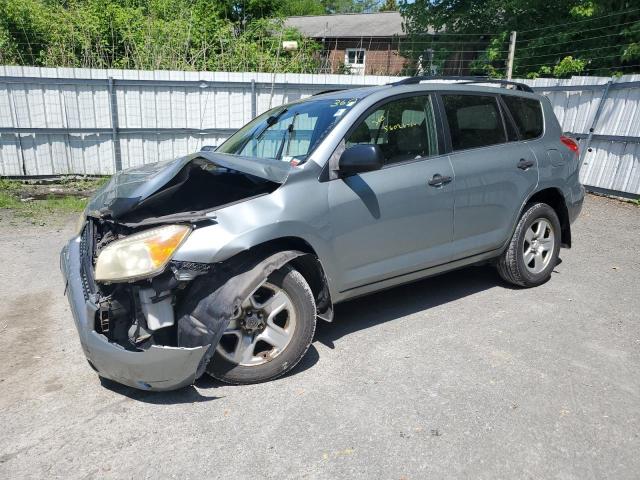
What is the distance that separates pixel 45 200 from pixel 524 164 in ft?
25.4

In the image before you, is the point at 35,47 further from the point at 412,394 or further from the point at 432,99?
the point at 412,394

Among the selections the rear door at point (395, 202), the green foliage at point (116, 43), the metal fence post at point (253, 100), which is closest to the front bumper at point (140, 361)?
the rear door at point (395, 202)

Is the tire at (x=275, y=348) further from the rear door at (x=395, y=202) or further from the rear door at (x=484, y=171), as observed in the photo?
the rear door at (x=484, y=171)

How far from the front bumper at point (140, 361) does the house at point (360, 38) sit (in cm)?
2550

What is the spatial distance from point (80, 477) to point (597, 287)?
4641 mm

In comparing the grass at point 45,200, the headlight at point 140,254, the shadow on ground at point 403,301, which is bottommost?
the grass at point 45,200

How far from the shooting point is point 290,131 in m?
3.98

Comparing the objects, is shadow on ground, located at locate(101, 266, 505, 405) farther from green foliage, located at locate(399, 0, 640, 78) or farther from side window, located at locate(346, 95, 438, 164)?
green foliage, located at locate(399, 0, 640, 78)

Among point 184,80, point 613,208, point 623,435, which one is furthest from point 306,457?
point 184,80

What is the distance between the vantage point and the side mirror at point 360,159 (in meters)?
3.29

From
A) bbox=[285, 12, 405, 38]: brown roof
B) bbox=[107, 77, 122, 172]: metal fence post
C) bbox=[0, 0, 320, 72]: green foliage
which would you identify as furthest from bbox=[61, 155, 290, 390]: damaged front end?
bbox=[285, 12, 405, 38]: brown roof

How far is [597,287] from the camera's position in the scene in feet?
16.3

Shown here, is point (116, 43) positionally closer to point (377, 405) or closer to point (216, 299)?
point (216, 299)

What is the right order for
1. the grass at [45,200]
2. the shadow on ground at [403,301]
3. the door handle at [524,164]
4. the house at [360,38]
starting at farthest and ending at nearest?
the house at [360,38] < the grass at [45,200] < the door handle at [524,164] < the shadow on ground at [403,301]
